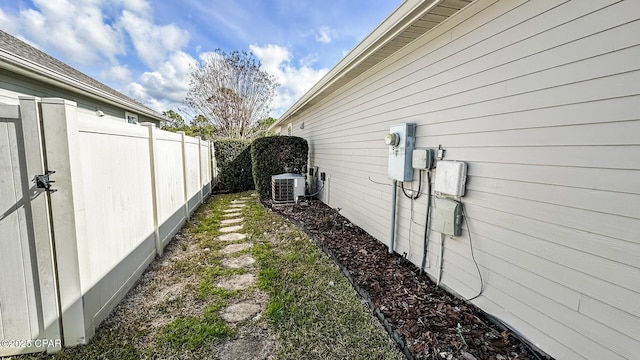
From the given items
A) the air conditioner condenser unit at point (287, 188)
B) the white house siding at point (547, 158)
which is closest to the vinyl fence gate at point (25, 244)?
the white house siding at point (547, 158)

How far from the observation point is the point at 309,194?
8008 millimetres

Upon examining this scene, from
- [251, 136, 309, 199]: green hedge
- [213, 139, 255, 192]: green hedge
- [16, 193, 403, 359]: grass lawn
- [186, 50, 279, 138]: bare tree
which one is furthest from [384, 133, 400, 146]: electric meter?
[186, 50, 279, 138]: bare tree

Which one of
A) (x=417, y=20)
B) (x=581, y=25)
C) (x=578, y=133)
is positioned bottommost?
(x=578, y=133)

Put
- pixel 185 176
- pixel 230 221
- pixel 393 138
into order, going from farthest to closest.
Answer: pixel 230 221
pixel 185 176
pixel 393 138

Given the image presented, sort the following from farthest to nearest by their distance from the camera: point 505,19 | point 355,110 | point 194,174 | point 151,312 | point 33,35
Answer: point 33,35, point 194,174, point 355,110, point 151,312, point 505,19

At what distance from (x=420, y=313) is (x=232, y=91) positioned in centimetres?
1607

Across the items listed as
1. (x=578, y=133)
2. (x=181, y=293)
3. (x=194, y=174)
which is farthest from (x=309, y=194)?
(x=578, y=133)

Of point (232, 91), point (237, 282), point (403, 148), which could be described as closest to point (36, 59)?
point (237, 282)

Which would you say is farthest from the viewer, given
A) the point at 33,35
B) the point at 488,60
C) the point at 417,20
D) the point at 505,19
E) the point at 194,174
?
the point at 33,35

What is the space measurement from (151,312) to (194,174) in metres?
4.41

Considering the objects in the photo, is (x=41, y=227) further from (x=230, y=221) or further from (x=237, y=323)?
(x=230, y=221)

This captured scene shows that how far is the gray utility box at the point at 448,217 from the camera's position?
2.43 m

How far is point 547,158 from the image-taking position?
1.77 metres

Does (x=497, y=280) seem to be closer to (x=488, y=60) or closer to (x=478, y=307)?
(x=478, y=307)
